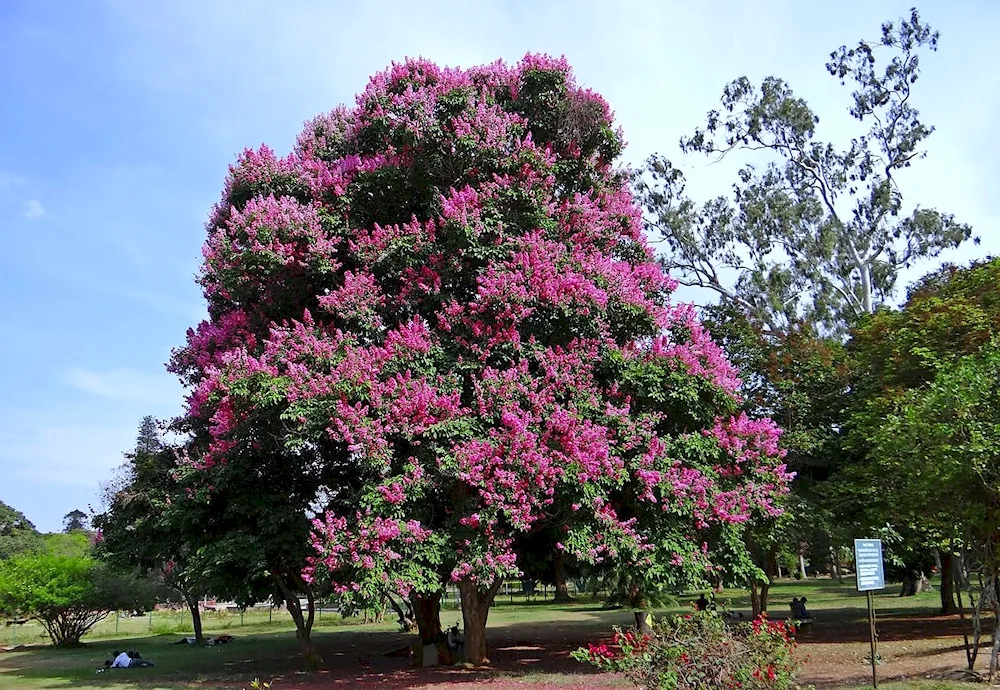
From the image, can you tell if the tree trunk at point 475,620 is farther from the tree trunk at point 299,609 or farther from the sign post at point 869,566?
the sign post at point 869,566

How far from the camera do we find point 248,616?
144 feet

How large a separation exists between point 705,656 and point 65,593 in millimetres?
26545

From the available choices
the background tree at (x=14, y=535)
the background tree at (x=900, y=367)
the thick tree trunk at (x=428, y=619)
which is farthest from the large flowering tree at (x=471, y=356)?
the background tree at (x=14, y=535)

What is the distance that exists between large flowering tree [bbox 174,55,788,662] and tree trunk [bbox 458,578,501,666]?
4 cm

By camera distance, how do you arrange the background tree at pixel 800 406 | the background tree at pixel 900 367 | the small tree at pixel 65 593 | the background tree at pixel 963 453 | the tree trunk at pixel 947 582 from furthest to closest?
the small tree at pixel 65 593 → the tree trunk at pixel 947 582 → the background tree at pixel 800 406 → the background tree at pixel 900 367 → the background tree at pixel 963 453

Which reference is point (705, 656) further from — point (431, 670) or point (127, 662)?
point (127, 662)

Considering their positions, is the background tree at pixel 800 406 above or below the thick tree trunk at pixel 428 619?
above

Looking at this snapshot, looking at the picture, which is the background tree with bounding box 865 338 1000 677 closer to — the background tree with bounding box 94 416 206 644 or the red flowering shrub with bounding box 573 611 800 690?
the red flowering shrub with bounding box 573 611 800 690

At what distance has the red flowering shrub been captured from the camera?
6.87 m

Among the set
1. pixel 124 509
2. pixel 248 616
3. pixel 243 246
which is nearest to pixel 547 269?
pixel 243 246

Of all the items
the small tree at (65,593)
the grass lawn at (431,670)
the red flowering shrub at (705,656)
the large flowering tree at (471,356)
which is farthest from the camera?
the small tree at (65,593)

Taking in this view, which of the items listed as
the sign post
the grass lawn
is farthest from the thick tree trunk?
the sign post

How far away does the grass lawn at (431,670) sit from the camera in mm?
14578

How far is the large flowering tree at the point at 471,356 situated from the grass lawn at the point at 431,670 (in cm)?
215
